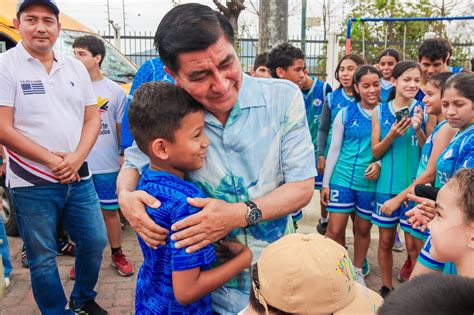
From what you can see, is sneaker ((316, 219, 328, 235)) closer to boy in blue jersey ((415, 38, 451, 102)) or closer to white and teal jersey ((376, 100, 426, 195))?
white and teal jersey ((376, 100, 426, 195))

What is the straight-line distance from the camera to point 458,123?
8.97 ft

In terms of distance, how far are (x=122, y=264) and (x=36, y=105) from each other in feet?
6.29

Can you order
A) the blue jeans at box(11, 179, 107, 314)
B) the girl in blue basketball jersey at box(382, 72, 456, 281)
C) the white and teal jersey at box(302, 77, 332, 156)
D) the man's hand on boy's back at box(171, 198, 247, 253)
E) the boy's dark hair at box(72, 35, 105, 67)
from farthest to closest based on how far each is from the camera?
the white and teal jersey at box(302, 77, 332, 156) → the boy's dark hair at box(72, 35, 105, 67) → the girl in blue basketball jersey at box(382, 72, 456, 281) → the blue jeans at box(11, 179, 107, 314) → the man's hand on boy's back at box(171, 198, 247, 253)

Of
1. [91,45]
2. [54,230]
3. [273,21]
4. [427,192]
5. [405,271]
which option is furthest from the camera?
[273,21]

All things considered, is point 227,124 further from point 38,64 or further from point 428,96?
point 428,96

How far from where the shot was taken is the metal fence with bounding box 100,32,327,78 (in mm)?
12156

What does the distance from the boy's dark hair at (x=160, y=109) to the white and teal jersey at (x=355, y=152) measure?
245 cm

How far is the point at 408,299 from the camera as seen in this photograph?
31.2 inches

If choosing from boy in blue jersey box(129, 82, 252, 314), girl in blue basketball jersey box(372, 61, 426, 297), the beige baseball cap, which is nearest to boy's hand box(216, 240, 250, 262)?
boy in blue jersey box(129, 82, 252, 314)

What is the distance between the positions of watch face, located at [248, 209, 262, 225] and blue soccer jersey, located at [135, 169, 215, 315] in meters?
0.17

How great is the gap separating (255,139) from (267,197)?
211mm

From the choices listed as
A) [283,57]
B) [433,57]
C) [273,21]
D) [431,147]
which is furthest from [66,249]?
[273,21]

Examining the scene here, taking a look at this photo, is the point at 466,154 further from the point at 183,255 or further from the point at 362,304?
the point at 183,255

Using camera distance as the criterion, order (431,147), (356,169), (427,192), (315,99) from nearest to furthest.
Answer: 1. (427,192)
2. (431,147)
3. (356,169)
4. (315,99)
